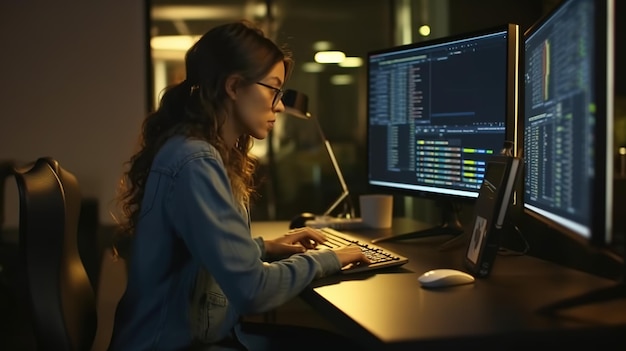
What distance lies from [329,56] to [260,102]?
2913 mm

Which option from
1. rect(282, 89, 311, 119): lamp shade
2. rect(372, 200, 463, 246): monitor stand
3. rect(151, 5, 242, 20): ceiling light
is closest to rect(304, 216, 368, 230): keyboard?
rect(372, 200, 463, 246): monitor stand

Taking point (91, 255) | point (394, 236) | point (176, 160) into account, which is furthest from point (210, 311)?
point (91, 255)

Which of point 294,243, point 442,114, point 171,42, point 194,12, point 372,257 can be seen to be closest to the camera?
point 372,257

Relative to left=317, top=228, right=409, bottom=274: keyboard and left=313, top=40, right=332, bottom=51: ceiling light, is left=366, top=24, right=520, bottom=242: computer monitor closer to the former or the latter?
left=317, top=228, right=409, bottom=274: keyboard

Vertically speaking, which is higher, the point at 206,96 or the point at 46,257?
the point at 206,96

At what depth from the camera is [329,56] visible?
4324 mm

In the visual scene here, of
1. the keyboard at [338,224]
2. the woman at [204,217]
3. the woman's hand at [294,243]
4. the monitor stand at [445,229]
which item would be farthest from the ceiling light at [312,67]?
the woman at [204,217]

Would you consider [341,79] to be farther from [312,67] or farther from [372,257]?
[372,257]

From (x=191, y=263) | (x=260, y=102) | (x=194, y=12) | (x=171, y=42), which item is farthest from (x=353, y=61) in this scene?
(x=191, y=263)

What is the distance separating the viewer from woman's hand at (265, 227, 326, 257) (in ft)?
5.55

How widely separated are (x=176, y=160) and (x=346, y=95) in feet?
10.4

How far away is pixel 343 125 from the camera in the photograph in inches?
173

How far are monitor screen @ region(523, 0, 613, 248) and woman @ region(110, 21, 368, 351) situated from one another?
427 millimetres

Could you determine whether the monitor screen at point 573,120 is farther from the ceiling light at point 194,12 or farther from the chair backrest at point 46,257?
the ceiling light at point 194,12
